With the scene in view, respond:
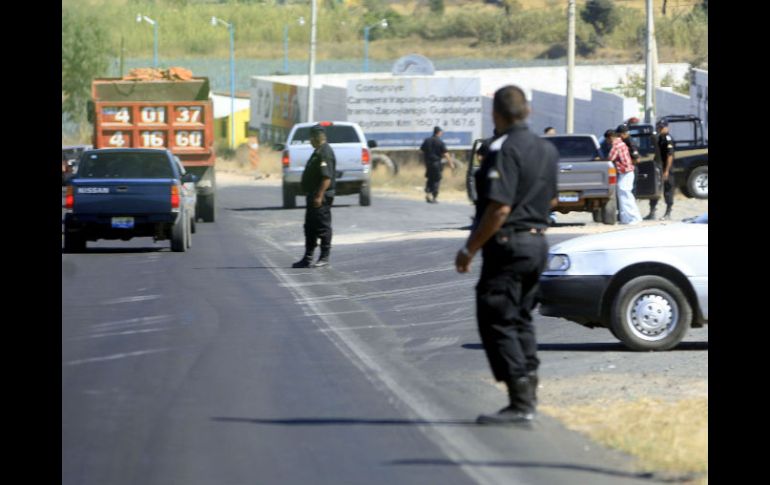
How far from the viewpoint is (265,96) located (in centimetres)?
7362

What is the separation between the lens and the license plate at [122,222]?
74.7 ft

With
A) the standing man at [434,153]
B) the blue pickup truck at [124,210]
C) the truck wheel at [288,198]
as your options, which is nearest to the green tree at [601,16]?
the standing man at [434,153]

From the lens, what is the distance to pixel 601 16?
10694 cm

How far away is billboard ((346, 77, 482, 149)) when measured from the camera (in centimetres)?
5441

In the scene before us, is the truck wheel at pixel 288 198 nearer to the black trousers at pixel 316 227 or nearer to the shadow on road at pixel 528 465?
the black trousers at pixel 316 227

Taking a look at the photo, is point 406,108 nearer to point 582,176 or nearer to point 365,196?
point 365,196

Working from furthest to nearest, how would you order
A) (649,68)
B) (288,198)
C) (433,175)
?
(649,68) → (433,175) → (288,198)

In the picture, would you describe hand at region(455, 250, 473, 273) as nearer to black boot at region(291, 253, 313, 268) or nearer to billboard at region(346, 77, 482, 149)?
black boot at region(291, 253, 313, 268)

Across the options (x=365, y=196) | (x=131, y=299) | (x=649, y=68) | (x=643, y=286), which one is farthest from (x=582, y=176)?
(x=649, y=68)

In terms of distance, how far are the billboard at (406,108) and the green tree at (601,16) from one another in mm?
52936

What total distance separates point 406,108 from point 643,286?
4277cm

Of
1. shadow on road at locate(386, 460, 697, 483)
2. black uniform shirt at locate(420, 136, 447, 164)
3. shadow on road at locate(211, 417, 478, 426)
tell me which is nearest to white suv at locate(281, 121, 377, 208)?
black uniform shirt at locate(420, 136, 447, 164)

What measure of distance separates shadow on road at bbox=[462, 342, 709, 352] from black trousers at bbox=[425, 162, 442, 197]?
2449 cm
